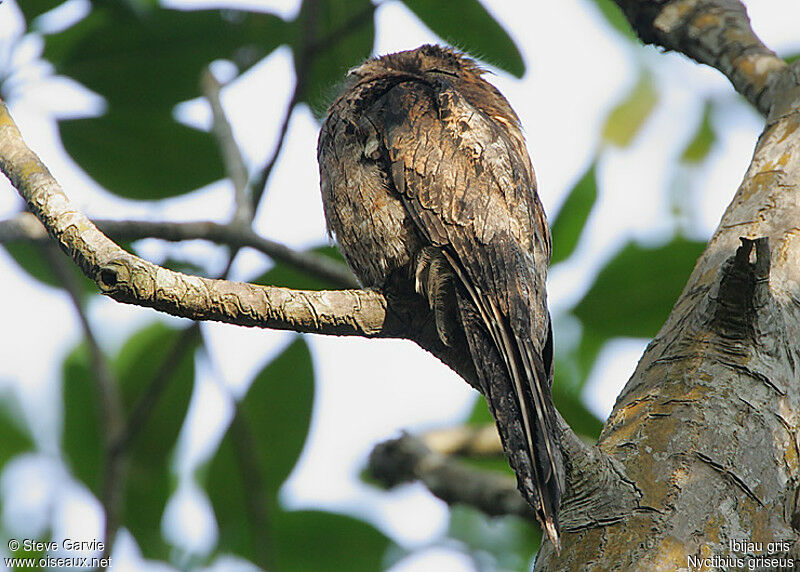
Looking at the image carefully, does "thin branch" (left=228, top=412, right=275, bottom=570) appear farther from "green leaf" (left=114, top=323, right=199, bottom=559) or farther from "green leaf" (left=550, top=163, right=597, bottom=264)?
"green leaf" (left=550, top=163, right=597, bottom=264)

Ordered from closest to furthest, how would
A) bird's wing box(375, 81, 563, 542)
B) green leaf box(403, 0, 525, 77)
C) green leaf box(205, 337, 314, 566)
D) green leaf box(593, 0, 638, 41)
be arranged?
bird's wing box(375, 81, 563, 542), green leaf box(403, 0, 525, 77), green leaf box(205, 337, 314, 566), green leaf box(593, 0, 638, 41)

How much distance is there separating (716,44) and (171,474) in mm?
3020

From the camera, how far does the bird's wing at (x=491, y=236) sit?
2.03m

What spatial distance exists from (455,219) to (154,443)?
6.91ft

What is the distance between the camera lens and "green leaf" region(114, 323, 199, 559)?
3.88 m

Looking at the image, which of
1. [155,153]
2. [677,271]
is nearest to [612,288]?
[677,271]

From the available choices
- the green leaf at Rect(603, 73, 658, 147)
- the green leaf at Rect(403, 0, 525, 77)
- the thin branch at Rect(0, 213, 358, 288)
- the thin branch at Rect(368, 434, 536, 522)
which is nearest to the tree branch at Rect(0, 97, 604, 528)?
the thin branch at Rect(0, 213, 358, 288)

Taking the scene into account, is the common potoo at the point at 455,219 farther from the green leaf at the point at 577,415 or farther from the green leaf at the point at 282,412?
the green leaf at the point at 282,412

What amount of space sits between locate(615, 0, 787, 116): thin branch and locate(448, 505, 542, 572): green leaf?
2.17 meters

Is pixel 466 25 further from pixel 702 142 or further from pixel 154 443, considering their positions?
pixel 702 142

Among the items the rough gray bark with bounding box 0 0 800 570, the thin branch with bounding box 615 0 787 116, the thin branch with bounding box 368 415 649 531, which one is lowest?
the thin branch with bounding box 368 415 649 531

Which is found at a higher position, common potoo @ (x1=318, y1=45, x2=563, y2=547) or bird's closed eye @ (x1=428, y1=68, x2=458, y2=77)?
bird's closed eye @ (x1=428, y1=68, x2=458, y2=77)

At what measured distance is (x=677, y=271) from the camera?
346 centimetres

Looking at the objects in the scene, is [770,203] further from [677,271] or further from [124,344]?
[124,344]
